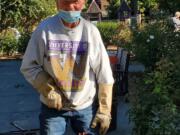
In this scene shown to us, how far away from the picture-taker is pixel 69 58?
3.70 meters

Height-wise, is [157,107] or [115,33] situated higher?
[157,107]

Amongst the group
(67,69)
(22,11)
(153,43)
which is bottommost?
(22,11)

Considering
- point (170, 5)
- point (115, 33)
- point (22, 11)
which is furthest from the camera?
point (22, 11)

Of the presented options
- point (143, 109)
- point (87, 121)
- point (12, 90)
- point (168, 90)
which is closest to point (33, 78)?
point (87, 121)

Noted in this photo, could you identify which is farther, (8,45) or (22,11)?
(22,11)

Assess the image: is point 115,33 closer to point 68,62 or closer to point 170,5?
point 170,5

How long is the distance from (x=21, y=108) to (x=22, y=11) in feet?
47.6

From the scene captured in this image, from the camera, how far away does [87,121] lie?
12.4 feet

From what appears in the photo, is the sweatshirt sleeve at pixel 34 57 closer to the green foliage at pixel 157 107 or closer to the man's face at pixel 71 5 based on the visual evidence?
the man's face at pixel 71 5

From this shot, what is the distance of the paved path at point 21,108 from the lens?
26.2 feet

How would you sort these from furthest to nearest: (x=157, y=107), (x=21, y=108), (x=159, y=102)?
(x=21, y=108)
(x=159, y=102)
(x=157, y=107)

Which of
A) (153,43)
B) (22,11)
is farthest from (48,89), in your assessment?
(22,11)

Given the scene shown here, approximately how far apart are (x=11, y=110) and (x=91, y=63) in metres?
5.98

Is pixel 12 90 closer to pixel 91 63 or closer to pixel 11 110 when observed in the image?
pixel 11 110
